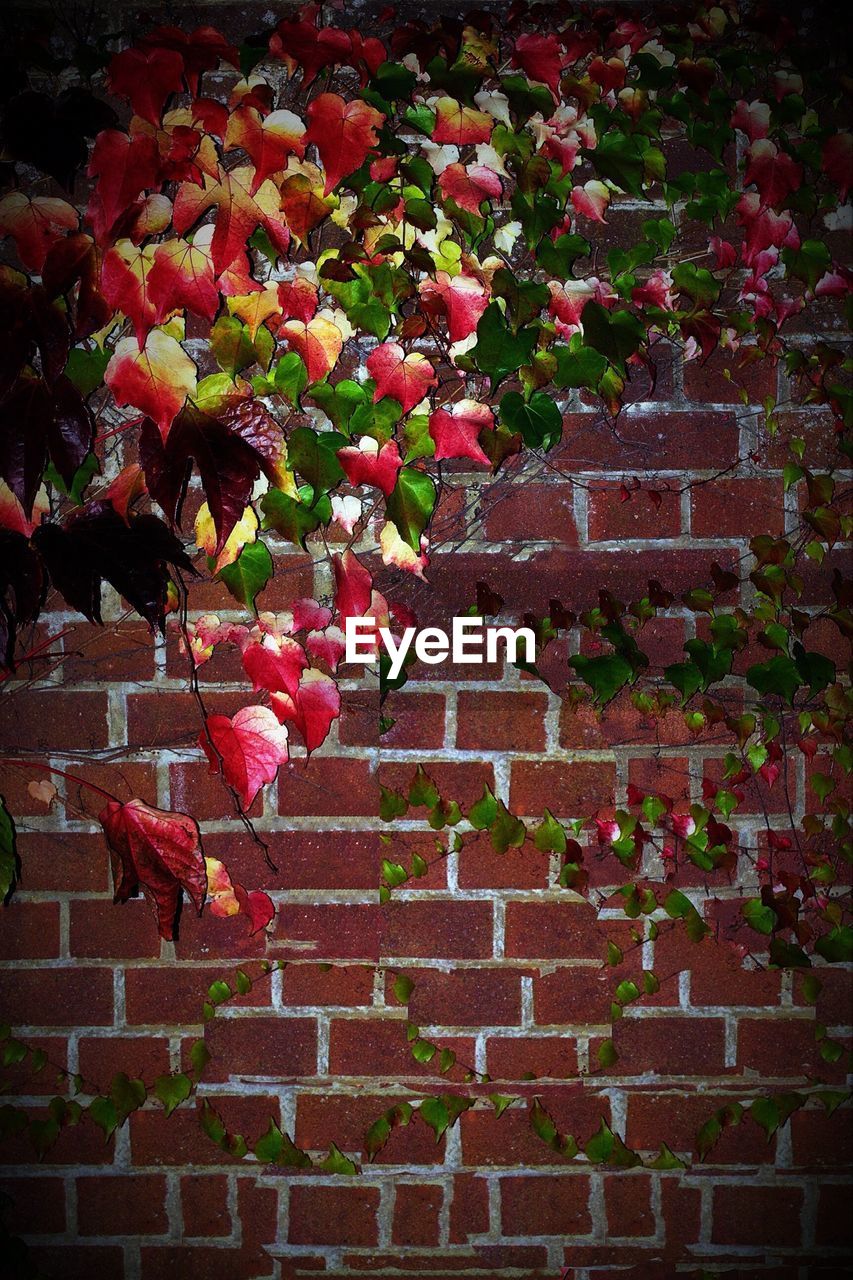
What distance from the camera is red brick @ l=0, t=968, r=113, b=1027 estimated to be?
1092 mm

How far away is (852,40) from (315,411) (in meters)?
0.79

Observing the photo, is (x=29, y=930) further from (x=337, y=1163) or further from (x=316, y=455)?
(x=316, y=455)

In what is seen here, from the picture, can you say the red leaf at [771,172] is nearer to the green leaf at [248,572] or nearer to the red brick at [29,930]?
the green leaf at [248,572]

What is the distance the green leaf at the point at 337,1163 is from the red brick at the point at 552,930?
34cm

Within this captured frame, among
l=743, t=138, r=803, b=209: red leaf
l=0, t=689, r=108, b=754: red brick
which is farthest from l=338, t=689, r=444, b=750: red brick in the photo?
l=743, t=138, r=803, b=209: red leaf

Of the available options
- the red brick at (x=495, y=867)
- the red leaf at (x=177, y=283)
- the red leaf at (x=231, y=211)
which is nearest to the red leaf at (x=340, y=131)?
the red leaf at (x=231, y=211)

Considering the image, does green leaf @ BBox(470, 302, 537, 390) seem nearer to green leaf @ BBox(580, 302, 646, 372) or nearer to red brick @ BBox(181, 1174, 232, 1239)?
green leaf @ BBox(580, 302, 646, 372)

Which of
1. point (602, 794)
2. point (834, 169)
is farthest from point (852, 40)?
point (602, 794)

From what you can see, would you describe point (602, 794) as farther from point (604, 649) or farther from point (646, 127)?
point (646, 127)

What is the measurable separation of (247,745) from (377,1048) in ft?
1.41

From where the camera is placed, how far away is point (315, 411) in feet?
3.43

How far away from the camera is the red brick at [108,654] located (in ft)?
3.51

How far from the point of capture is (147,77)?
95 centimetres

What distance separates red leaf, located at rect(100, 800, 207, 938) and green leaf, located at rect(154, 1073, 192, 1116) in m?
0.21
